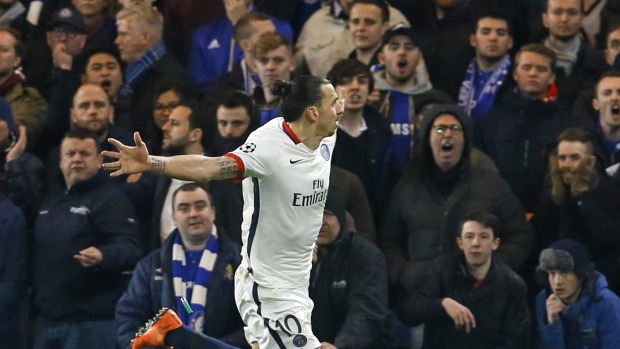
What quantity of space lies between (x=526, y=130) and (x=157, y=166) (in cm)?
462

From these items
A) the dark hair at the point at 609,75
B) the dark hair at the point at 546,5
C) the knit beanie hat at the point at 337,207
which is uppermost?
the dark hair at the point at 546,5

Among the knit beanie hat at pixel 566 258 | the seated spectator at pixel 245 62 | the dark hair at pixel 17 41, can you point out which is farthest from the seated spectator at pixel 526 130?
the dark hair at pixel 17 41

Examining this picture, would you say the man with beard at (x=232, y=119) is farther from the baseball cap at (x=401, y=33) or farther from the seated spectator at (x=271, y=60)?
the baseball cap at (x=401, y=33)

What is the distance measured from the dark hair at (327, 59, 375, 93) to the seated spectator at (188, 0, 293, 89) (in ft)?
4.42

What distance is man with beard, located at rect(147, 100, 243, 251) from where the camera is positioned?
40.2ft

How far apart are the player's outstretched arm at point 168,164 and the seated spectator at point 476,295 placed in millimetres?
3032

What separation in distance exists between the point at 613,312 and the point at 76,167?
4.09 m

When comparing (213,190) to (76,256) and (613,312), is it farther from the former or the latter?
(613,312)

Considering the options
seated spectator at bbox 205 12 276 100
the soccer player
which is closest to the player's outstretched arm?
the soccer player

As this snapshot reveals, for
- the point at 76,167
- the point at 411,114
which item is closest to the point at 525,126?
the point at 411,114

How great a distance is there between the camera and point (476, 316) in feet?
38.4

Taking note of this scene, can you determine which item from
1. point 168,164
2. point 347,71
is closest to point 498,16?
point 347,71

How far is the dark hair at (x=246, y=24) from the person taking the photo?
44.7 feet

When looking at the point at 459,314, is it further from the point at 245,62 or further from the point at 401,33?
the point at 245,62
